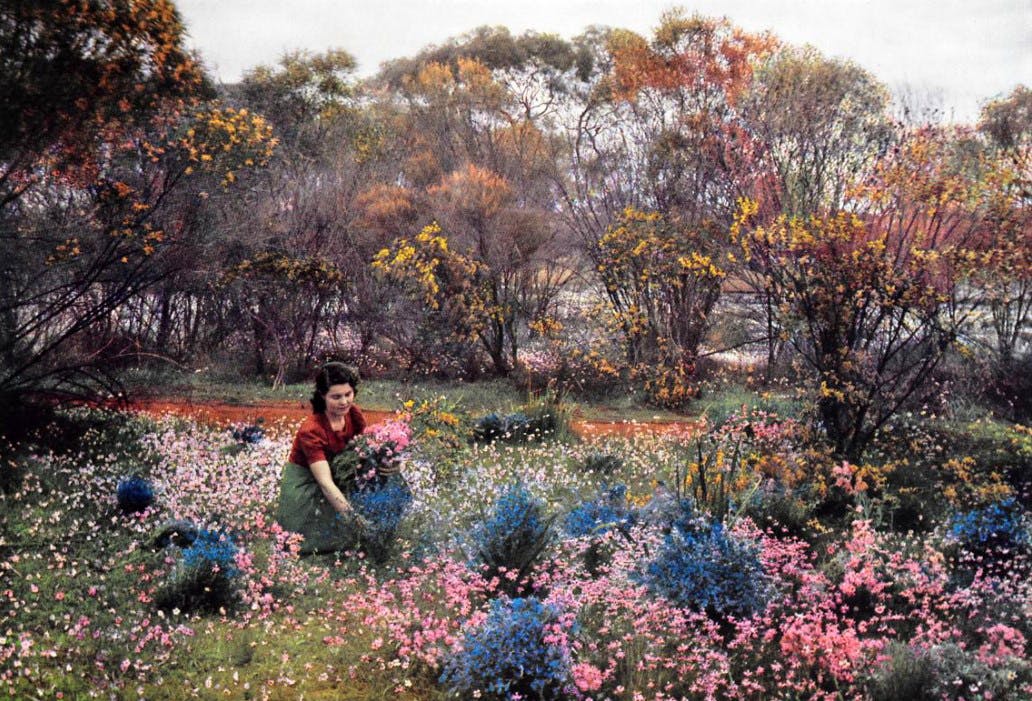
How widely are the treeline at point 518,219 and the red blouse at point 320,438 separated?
1.88m

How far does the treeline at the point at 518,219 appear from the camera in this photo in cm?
610

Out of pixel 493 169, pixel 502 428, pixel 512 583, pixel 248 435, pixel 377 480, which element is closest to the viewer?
pixel 512 583

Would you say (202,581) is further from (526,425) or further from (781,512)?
(526,425)

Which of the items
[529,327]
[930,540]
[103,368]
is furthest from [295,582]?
[529,327]

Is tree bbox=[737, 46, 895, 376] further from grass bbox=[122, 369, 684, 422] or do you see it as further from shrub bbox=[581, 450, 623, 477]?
grass bbox=[122, 369, 684, 422]

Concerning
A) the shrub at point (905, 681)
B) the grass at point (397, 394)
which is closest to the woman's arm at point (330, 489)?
the shrub at point (905, 681)

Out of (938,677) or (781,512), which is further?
(781,512)

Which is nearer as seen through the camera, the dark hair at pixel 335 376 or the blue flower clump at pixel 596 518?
the dark hair at pixel 335 376

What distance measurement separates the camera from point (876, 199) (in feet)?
21.3

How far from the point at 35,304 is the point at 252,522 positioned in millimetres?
2500

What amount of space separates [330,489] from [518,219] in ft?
25.0

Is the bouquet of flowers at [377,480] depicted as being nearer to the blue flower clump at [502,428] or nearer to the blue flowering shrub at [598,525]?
the blue flowering shrub at [598,525]

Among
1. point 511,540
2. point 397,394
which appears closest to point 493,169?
point 397,394

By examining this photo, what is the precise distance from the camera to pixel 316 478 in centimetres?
481
